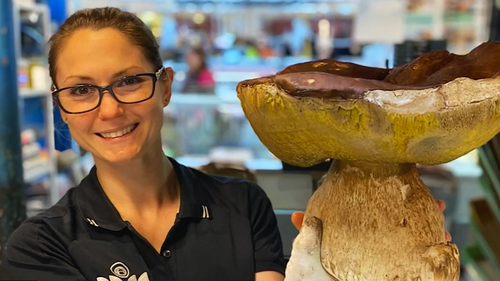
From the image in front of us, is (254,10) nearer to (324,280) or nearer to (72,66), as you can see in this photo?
(72,66)

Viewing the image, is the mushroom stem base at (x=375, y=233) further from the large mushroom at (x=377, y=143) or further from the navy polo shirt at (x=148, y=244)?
the navy polo shirt at (x=148, y=244)

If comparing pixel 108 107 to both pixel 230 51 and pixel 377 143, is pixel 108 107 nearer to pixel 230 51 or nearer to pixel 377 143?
pixel 377 143

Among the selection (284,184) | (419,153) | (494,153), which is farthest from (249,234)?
(494,153)

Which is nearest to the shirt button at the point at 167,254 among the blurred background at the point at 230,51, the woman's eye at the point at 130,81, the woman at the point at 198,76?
the woman's eye at the point at 130,81

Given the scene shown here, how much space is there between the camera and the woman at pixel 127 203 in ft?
2.44

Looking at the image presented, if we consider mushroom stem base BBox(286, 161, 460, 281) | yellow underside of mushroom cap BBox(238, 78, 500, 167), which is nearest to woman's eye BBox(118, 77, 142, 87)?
yellow underside of mushroom cap BBox(238, 78, 500, 167)

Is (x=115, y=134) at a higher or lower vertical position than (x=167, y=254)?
higher

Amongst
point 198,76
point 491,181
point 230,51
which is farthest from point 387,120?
point 230,51

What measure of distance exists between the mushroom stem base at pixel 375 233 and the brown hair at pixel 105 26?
0.39 meters

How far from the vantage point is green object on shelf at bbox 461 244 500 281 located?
1.28m

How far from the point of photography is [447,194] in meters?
1.72

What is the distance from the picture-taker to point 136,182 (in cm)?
85

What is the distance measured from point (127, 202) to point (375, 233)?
1.46ft

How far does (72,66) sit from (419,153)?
518 mm
